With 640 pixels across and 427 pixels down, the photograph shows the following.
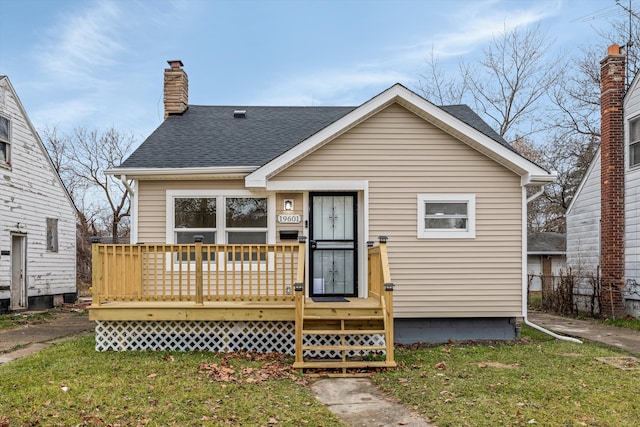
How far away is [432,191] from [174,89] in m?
6.48

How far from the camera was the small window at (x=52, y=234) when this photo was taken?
16547 millimetres

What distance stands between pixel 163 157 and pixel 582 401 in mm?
7427

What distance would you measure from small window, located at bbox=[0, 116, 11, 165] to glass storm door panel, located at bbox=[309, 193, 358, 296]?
9698mm

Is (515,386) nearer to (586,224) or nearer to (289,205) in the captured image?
(289,205)

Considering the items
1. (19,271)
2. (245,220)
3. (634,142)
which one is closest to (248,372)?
(245,220)

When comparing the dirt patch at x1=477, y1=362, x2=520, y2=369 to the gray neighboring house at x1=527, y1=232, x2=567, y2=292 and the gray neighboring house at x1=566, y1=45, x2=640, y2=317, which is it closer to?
the gray neighboring house at x1=566, y1=45, x2=640, y2=317

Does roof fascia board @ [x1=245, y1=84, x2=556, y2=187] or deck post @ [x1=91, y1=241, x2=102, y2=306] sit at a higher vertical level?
roof fascia board @ [x1=245, y1=84, x2=556, y2=187]

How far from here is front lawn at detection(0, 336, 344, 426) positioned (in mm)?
4742

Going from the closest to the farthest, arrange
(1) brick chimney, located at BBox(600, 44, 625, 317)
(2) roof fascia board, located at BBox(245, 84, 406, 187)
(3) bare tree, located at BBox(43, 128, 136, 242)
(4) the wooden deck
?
(4) the wooden deck, (2) roof fascia board, located at BBox(245, 84, 406, 187), (1) brick chimney, located at BBox(600, 44, 625, 317), (3) bare tree, located at BBox(43, 128, 136, 242)

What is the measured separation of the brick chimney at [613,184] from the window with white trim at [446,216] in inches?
226

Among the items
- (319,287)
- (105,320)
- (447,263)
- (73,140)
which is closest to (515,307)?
(447,263)

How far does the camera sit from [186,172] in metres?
8.88

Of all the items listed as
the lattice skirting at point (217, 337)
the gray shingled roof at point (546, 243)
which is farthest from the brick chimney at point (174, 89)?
the gray shingled roof at point (546, 243)

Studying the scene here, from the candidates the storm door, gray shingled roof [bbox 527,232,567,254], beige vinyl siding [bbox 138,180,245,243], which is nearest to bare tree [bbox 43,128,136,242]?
the storm door
